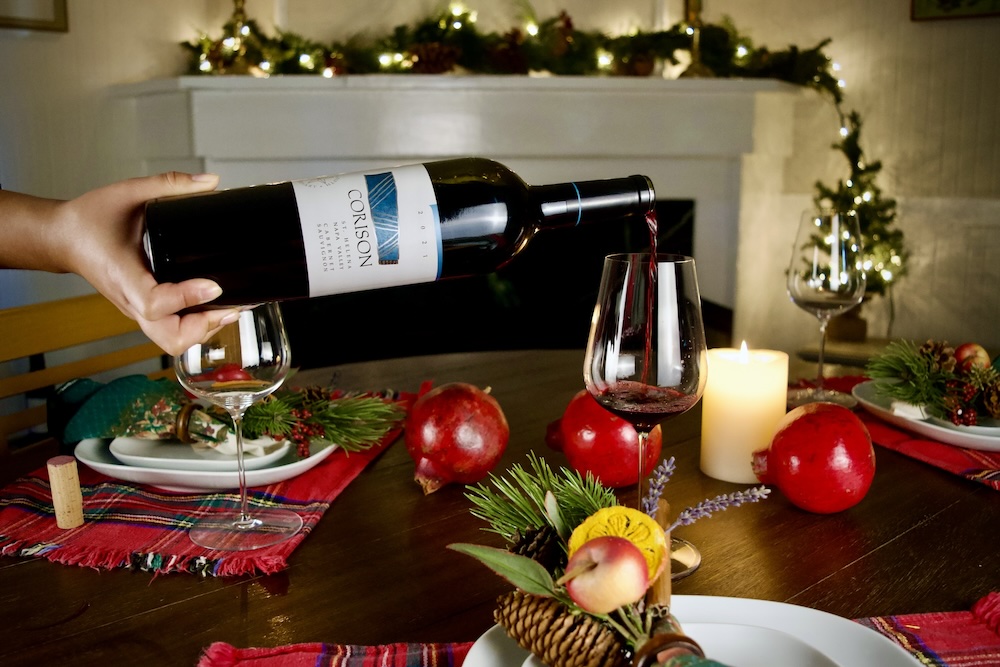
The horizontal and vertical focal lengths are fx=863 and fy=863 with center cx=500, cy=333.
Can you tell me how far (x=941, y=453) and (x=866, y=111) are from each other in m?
2.69

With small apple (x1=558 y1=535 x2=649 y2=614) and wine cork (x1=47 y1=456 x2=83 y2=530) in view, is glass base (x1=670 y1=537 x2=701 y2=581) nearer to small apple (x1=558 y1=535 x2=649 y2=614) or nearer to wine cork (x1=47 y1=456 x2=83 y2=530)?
small apple (x1=558 y1=535 x2=649 y2=614)

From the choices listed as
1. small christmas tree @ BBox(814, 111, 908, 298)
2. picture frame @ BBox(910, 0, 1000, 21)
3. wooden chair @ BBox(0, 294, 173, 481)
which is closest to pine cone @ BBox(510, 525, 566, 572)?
wooden chair @ BBox(0, 294, 173, 481)

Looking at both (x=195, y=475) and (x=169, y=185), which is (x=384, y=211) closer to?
(x=169, y=185)

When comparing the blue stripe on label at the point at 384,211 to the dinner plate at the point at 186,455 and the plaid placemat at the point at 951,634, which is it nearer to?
the dinner plate at the point at 186,455

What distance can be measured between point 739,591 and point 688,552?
6 centimetres

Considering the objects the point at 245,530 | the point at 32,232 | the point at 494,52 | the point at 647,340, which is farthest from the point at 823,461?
the point at 494,52

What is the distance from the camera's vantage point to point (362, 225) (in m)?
0.69

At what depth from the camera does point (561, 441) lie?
88cm

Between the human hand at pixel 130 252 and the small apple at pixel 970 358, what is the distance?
2.59ft

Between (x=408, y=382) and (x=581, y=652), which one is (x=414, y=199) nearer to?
(x=581, y=652)

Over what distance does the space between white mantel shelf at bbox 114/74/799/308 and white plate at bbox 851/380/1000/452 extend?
1.85 metres

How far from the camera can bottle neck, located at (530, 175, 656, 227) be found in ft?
2.58

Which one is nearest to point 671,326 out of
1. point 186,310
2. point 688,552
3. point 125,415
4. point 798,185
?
point 688,552

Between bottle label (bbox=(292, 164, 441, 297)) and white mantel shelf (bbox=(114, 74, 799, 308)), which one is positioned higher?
white mantel shelf (bbox=(114, 74, 799, 308))
